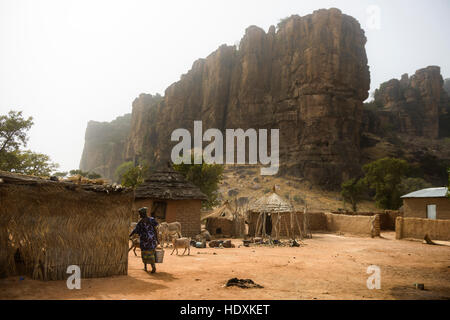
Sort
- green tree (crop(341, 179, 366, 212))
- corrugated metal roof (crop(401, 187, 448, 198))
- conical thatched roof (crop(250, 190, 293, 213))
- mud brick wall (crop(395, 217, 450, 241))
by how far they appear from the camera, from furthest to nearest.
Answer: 1. green tree (crop(341, 179, 366, 212))
2. corrugated metal roof (crop(401, 187, 448, 198))
3. conical thatched roof (crop(250, 190, 293, 213))
4. mud brick wall (crop(395, 217, 450, 241))

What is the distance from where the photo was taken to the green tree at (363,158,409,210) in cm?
3278

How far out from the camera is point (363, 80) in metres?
50.7

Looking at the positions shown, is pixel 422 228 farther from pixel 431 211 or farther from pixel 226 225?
pixel 226 225

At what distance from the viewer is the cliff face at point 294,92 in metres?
46.7

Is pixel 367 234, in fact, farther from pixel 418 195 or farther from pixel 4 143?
pixel 4 143

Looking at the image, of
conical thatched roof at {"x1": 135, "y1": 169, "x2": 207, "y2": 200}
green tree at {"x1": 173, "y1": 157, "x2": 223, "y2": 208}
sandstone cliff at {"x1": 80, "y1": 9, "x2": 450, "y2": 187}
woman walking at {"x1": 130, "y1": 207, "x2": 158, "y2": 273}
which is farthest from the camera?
sandstone cliff at {"x1": 80, "y1": 9, "x2": 450, "y2": 187}

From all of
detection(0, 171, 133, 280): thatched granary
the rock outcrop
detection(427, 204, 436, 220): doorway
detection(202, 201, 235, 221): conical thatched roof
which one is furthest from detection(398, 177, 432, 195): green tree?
detection(0, 171, 133, 280): thatched granary

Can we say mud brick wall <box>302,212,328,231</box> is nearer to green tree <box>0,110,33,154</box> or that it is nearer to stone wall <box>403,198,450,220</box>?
stone wall <box>403,198,450,220</box>

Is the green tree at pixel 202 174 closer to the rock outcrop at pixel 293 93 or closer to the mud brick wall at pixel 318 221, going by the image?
the mud brick wall at pixel 318 221

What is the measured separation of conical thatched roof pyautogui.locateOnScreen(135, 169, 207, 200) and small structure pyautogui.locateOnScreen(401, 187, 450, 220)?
15.0 metres

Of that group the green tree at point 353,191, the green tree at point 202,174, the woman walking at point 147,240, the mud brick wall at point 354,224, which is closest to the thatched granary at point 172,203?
the woman walking at point 147,240

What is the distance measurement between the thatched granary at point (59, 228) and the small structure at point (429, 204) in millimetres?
20892

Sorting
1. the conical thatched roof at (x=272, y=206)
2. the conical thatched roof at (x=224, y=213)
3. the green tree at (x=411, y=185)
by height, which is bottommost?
the conical thatched roof at (x=224, y=213)

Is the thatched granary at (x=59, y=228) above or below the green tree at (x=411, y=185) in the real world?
below
